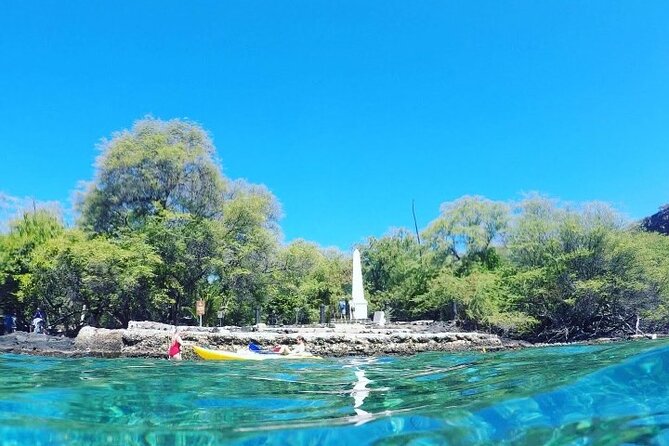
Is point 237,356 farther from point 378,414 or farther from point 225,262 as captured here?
point 225,262

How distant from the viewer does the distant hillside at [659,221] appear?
43.9m

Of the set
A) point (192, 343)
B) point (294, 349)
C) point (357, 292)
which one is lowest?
point (294, 349)

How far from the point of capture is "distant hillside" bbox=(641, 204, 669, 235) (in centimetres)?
4391

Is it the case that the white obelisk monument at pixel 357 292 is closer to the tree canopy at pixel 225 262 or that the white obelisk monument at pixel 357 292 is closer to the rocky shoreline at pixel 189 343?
the tree canopy at pixel 225 262

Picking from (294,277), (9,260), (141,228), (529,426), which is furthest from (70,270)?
(529,426)

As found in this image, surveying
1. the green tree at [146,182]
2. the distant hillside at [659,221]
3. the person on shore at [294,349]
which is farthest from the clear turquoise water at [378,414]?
the distant hillside at [659,221]

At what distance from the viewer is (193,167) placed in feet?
92.8

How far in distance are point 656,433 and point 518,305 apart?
24410mm

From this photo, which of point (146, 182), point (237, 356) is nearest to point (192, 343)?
point (237, 356)

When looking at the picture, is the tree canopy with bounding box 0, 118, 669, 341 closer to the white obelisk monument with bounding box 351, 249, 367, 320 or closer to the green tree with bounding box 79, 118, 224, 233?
the green tree with bounding box 79, 118, 224, 233

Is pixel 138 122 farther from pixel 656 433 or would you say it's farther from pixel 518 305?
pixel 656 433

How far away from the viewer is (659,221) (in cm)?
4509

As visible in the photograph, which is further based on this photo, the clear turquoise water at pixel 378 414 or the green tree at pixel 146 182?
the green tree at pixel 146 182

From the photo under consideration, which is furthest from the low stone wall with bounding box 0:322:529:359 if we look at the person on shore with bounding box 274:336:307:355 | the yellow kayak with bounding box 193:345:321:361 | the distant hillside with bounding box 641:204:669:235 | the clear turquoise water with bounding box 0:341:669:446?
the distant hillside with bounding box 641:204:669:235
